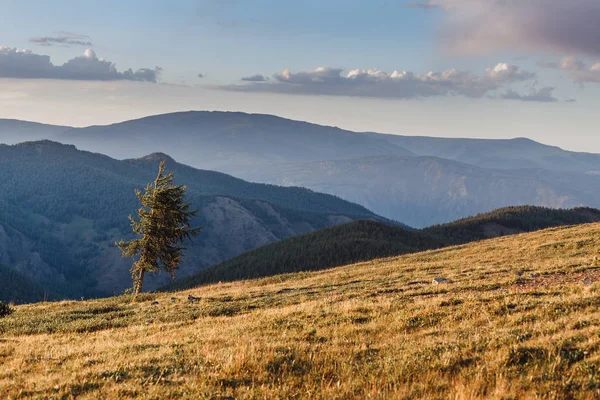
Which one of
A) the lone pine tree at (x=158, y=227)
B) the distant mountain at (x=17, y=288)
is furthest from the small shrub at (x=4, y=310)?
the distant mountain at (x=17, y=288)

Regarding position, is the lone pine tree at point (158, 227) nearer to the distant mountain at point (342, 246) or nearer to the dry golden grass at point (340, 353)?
the dry golden grass at point (340, 353)

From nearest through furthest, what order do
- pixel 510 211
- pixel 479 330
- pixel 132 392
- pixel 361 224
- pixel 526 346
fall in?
pixel 132 392, pixel 526 346, pixel 479 330, pixel 361 224, pixel 510 211

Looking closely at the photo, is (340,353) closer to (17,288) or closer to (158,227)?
(158,227)

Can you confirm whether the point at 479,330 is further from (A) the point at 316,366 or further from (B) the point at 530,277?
(B) the point at 530,277

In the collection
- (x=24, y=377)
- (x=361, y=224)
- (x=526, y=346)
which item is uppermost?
(x=526, y=346)

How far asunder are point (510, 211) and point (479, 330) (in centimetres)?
16847

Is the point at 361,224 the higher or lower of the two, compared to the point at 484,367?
lower

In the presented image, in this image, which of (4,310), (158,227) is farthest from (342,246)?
(4,310)

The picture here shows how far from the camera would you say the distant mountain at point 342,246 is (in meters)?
102

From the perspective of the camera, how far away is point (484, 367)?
385 inches

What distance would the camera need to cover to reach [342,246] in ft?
354

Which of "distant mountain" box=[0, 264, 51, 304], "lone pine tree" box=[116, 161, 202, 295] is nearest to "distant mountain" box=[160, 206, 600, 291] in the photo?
"lone pine tree" box=[116, 161, 202, 295]

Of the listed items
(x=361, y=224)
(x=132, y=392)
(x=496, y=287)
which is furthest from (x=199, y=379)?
(x=361, y=224)

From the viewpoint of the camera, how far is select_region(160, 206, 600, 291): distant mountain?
4008 inches
